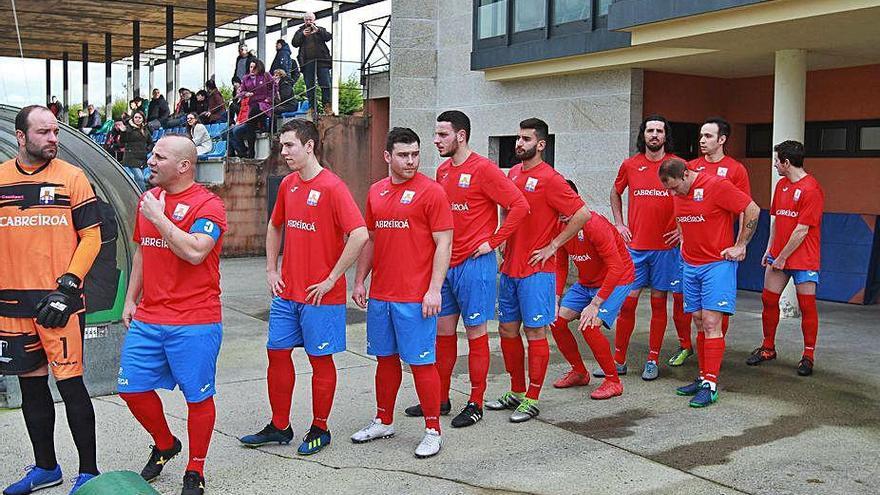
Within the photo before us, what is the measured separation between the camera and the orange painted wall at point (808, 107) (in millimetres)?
11852

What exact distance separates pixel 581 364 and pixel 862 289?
6.09 metres

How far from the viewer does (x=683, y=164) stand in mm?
6676

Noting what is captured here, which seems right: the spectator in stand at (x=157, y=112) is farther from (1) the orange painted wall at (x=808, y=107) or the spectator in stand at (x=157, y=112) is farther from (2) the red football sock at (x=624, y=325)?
(2) the red football sock at (x=624, y=325)

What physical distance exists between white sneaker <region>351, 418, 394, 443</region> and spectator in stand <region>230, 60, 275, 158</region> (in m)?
12.5

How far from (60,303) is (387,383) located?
1992 millimetres

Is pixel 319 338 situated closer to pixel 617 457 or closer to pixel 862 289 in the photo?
pixel 617 457

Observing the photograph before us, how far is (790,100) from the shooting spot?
10.6 metres

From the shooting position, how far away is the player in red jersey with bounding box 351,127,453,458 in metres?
5.57

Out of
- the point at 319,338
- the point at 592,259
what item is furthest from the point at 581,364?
the point at 319,338

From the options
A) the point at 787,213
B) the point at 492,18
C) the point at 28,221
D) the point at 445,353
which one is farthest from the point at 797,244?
the point at 492,18

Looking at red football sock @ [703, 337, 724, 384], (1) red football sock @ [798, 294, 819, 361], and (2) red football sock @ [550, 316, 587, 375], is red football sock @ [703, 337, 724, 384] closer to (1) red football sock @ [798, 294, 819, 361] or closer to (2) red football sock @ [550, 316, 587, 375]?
(2) red football sock @ [550, 316, 587, 375]

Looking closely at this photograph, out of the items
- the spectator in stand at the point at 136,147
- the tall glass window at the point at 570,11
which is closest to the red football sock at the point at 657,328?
the tall glass window at the point at 570,11

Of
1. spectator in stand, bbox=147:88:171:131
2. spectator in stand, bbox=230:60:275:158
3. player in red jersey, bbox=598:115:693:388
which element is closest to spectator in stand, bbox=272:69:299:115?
spectator in stand, bbox=230:60:275:158

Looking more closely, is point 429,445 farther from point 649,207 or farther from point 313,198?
point 649,207
